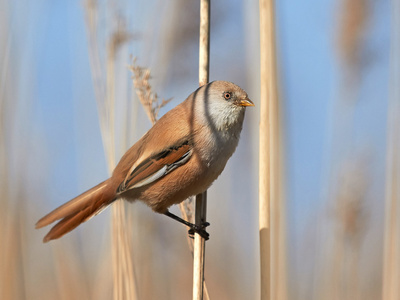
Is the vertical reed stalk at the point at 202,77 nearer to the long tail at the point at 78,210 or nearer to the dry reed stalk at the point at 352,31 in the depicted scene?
the long tail at the point at 78,210

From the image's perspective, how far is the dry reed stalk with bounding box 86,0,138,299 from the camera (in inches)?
76.9

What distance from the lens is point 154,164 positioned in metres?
2.03

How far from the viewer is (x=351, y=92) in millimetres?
2230

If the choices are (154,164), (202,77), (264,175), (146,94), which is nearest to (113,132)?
(154,164)

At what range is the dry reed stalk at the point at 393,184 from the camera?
6.62ft

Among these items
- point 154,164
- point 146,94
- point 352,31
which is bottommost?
point 154,164

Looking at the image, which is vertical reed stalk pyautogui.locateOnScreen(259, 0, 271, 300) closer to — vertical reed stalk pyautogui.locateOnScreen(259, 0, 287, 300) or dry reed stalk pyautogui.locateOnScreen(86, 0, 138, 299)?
vertical reed stalk pyautogui.locateOnScreen(259, 0, 287, 300)

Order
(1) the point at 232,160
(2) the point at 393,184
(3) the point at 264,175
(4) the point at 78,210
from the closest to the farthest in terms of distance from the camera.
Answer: (3) the point at 264,175, (4) the point at 78,210, (2) the point at 393,184, (1) the point at 232,160

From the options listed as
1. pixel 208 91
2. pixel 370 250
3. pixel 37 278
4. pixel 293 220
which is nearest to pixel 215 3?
pixel 208 91

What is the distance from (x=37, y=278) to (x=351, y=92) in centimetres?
234

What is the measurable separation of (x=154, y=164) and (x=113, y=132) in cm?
22

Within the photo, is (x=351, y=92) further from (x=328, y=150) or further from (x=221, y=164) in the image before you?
(x=221, y=164)

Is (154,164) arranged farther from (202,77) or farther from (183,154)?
(202,77)

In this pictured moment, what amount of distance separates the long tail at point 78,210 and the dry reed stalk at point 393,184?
47.5 inches
